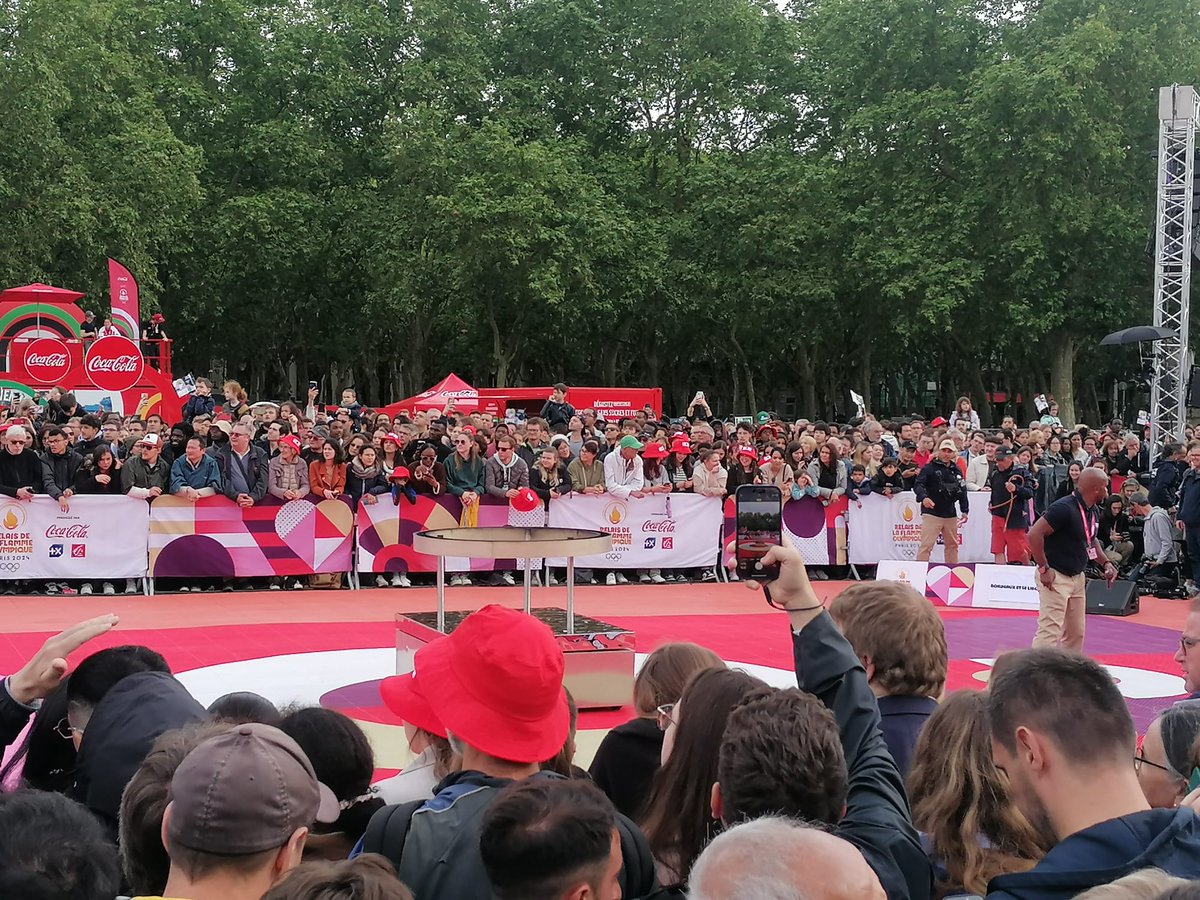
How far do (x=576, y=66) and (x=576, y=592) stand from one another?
110 ft

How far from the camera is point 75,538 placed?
48.6 feet

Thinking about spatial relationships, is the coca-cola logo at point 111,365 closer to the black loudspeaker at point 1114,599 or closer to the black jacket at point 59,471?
the black jacket at point 59,471

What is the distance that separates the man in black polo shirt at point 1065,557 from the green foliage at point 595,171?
1125 inches

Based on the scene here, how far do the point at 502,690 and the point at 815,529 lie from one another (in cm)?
1458

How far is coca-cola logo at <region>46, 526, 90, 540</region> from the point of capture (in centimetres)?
1478

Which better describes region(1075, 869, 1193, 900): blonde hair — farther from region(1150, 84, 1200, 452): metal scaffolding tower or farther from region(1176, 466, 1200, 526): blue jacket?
region(1150, 84, 1200, 452): metal scaffolding tower

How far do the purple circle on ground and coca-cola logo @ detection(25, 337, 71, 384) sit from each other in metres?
14.7

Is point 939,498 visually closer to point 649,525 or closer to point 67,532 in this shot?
point 649,525

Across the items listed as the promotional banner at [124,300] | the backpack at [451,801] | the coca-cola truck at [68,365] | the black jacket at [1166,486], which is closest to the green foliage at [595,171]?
the promotional banner at [124,300]

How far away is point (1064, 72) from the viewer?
119 feet

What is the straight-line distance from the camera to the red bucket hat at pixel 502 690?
3332mm

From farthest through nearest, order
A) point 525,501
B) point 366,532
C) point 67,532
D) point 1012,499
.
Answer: point 1012,499
point 525,501
point 366,532
point 67,532

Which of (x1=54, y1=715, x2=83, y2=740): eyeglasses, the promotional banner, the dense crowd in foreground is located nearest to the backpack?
the dense crowd in foreground

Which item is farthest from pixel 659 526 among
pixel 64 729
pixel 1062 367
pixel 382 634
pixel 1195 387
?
pixel 1062 367
